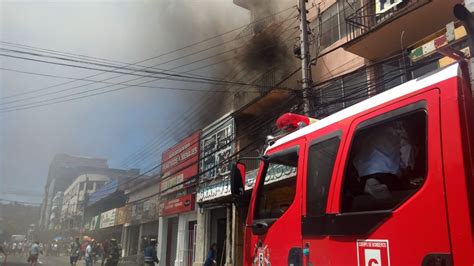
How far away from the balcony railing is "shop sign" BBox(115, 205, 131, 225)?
70.7 feet

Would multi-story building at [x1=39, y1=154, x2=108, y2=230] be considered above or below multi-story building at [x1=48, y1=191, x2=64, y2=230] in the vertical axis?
above

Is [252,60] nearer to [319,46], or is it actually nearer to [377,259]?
[319,46]

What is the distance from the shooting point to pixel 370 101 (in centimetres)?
262

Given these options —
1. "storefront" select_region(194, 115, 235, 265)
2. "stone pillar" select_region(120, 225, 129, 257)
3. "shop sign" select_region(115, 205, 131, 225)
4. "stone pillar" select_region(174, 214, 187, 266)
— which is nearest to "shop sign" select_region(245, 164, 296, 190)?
"storefront" select_region(194, 115, 235, 265)

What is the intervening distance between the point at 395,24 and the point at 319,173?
7833mm

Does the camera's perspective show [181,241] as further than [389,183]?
Yes

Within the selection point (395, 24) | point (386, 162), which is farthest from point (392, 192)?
point (395, 24)

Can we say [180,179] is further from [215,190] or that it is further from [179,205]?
[215,190]

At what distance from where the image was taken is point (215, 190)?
53.1 ft

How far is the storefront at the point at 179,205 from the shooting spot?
19.4 m

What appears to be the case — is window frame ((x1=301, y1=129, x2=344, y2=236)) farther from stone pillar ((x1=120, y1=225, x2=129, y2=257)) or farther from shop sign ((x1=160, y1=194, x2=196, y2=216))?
stone pillar ((x1=120, y1=225, x2=129, y2=257))

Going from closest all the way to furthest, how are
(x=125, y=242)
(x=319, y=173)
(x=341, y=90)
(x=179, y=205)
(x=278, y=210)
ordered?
(x=319, y=173), (x=278, y=210), (x=341, y=90), (x=179, y=205), (x=125, y=242)

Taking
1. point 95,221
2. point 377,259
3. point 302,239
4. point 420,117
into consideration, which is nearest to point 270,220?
point 302,239

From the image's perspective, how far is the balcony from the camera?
29.4ft
